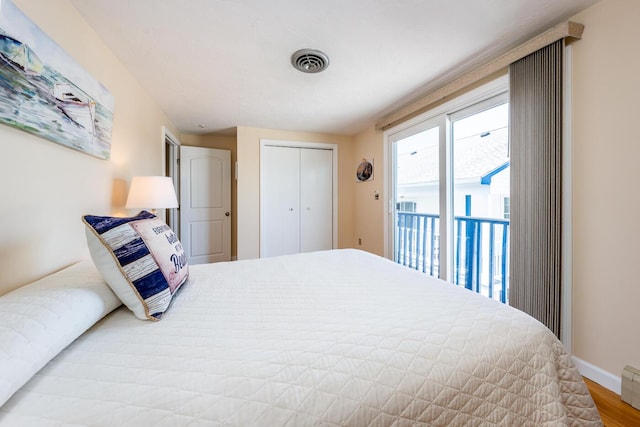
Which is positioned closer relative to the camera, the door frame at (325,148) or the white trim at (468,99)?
the white trim at (468,99)

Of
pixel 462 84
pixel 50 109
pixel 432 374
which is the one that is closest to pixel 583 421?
pixel 432 374

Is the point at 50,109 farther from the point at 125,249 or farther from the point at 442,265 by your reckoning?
the point at 442,265

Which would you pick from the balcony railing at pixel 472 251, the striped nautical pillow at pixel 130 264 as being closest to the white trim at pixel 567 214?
the balcony railing at pixel 472 251

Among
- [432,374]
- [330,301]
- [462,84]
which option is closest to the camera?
[432,374]

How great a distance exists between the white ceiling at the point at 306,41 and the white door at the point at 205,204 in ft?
4.32

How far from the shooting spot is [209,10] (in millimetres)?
1440

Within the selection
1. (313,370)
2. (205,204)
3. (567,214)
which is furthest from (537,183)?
(205,204)

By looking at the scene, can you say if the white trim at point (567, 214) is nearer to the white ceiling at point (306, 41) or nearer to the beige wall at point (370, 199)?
the white ceiling at point (306, 41)

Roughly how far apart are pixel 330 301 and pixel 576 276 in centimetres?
163

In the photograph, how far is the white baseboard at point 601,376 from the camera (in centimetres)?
137

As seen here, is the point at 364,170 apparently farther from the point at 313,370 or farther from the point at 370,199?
the point at 313,370

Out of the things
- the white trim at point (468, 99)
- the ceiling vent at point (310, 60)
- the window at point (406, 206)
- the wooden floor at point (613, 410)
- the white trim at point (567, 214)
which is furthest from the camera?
the window at point (406, 206)

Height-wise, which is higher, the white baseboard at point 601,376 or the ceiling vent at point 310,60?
the ceiling vent at point 310,60

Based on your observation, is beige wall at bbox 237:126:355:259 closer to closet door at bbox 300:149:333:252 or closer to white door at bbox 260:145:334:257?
white door at bbox 260:145:334:257
